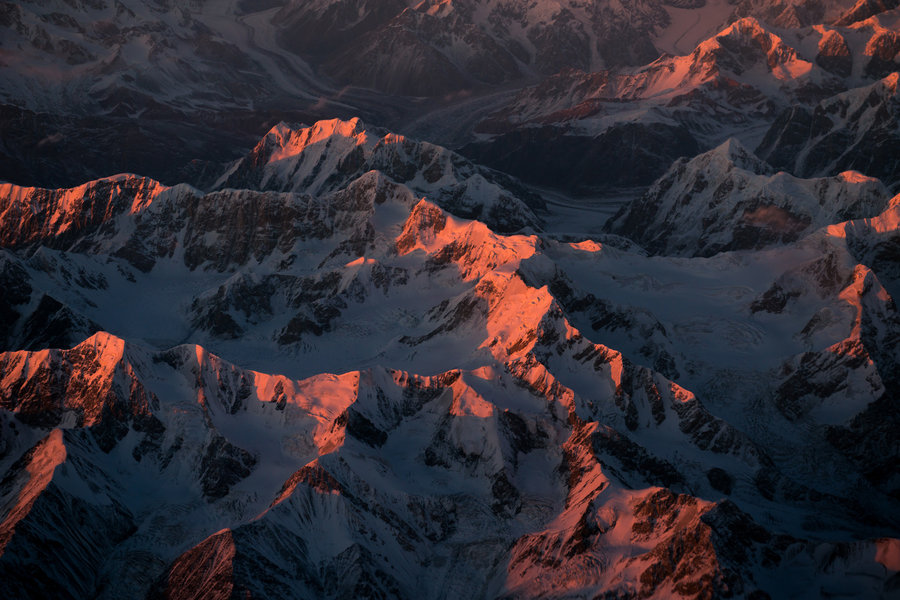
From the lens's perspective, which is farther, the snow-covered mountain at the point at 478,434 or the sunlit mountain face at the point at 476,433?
the snow-covered mountain at the point at 478,434

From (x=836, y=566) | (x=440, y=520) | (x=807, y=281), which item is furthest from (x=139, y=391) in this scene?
(x=807, y=281)

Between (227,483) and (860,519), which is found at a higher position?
(227,483)

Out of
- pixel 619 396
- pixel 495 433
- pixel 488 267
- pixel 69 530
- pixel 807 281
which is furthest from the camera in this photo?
pixel 488 267

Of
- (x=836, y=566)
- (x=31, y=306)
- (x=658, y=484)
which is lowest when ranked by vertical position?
(x=31, y=306)

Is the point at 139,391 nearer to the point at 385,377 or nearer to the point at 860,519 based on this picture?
the point at 385,377

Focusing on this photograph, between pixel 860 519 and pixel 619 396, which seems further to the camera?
pixel 619 396

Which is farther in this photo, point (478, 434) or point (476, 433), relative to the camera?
point (476, 433)

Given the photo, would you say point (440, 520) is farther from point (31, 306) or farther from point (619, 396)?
point (31, 306)

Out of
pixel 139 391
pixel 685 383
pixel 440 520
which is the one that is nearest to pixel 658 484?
pixel 440 520

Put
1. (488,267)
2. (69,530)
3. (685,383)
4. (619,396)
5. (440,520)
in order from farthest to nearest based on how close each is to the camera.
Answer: (488,267)
(685,383)
(619,396)
(440,520)
(69,530)

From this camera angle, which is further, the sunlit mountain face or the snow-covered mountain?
the snow-covered mountain
